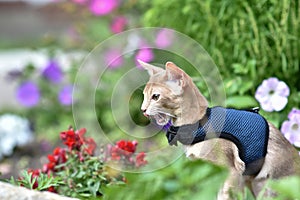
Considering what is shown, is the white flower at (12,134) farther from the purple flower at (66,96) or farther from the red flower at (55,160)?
the red flower at (55,160)

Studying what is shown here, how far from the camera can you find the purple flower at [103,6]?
5.84 m

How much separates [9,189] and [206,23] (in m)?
2.03

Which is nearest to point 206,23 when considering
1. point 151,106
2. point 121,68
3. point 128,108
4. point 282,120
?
point 282,120

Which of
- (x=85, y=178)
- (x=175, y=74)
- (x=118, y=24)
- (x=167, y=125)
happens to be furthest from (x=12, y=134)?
(x=175, y=74)

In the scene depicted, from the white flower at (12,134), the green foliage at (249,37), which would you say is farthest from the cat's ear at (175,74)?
the white flower at (12,134)

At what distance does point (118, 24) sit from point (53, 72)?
75cm

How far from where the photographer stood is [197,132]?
2.29 m

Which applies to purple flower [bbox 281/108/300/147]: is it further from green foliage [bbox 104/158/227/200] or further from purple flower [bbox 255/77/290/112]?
green foliage [bbox 104/158/227/200]

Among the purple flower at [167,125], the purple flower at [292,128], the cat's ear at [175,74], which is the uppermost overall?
the cat's ear at [175,74]

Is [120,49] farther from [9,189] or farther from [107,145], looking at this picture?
[9,189]

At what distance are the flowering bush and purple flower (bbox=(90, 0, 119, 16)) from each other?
9.95ft

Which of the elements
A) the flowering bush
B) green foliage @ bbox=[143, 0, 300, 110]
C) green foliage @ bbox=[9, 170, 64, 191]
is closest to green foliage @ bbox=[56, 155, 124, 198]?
the flowering bush

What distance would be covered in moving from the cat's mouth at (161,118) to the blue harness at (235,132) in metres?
0.04

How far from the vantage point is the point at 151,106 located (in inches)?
87.0
